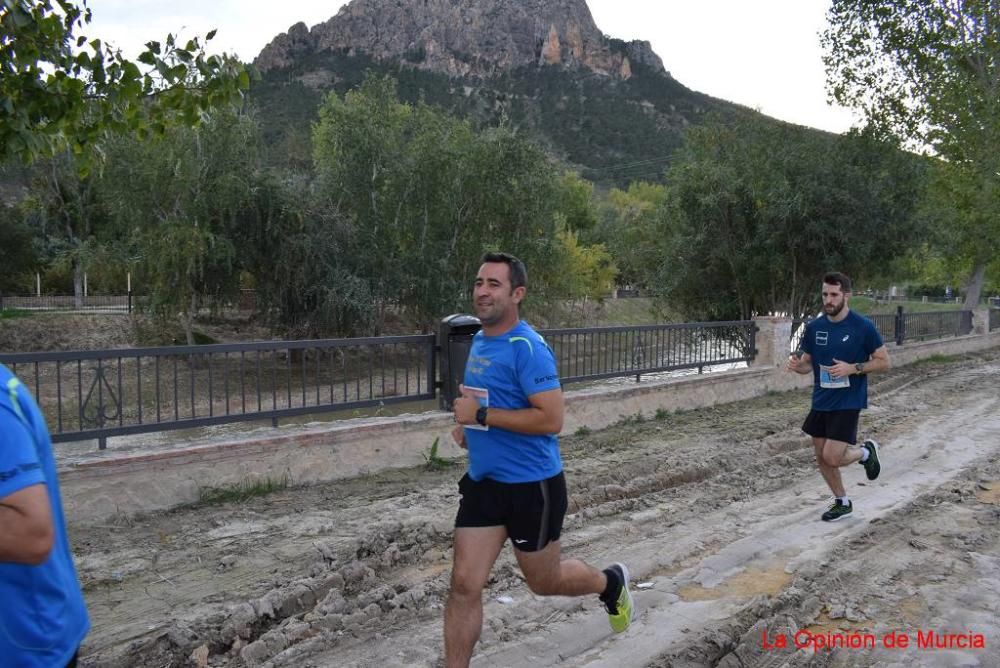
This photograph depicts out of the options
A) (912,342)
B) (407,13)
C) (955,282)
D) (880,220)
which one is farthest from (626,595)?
(407,13)

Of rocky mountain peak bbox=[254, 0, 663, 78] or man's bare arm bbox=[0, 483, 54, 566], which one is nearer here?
man's bare arm bbox=[0, 483, 54, 566]

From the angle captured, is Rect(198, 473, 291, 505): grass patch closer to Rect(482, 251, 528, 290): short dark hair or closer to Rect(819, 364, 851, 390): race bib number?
Rect(482, 251, 528, 290): short dark hair

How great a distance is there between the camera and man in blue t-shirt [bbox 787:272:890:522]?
6.29 meters

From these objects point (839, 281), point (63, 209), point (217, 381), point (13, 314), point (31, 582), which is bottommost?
point (13, 314)

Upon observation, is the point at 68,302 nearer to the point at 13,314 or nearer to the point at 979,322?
the point at 13,314

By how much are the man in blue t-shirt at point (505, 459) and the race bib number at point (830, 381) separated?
378 centimetres

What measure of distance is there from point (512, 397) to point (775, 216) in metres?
17.7

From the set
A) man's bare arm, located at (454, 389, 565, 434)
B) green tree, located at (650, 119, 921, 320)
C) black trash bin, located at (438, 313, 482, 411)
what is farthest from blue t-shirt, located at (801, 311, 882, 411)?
green tree, located at (650, 119, 921, 320)

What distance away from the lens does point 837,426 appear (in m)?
6.34

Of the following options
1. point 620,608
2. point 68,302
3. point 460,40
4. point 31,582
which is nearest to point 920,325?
point 620,608

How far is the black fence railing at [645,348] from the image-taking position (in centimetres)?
1057

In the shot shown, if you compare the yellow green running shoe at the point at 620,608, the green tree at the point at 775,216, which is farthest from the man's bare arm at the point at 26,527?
the green tree at the point at 775,216

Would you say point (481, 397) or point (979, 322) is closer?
point (481, 397)

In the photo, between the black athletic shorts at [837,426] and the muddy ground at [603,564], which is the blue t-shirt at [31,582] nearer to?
the muddy ground at [603,564]
